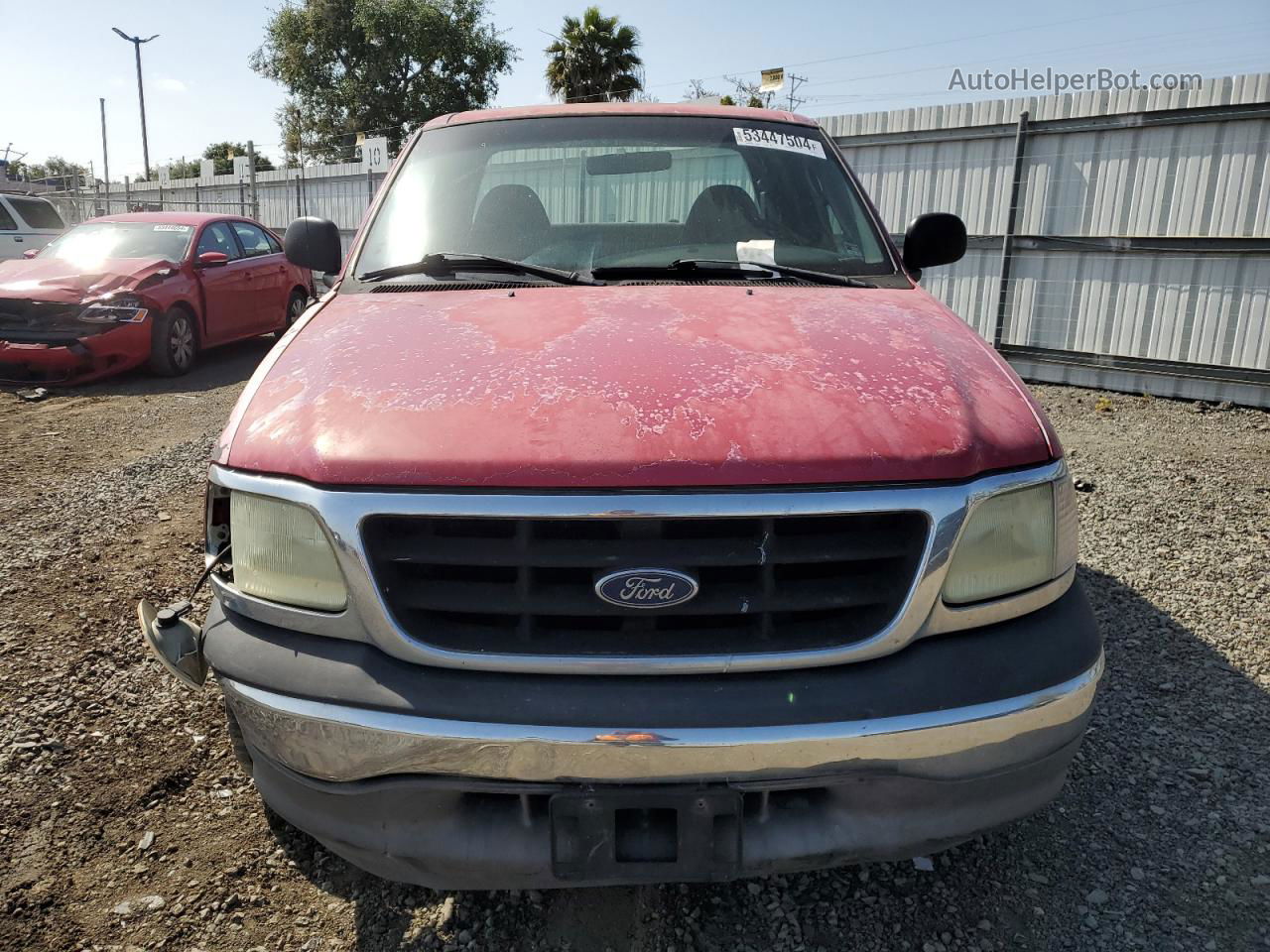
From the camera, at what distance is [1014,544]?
1793 mm

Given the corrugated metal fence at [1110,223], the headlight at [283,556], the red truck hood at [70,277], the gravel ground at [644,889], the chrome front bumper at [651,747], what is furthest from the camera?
the red truck hood at [70,277]

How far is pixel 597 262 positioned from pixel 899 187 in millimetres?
7865

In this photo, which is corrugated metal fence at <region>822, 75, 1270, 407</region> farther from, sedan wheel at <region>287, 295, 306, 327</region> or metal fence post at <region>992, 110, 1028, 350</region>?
sedan wheel at <region>287, 295, 306, 327</region>

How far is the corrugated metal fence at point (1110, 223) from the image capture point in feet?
24.4

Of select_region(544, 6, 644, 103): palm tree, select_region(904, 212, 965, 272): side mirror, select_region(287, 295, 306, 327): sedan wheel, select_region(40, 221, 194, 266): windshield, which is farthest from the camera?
select_region(544, 6, 644, 103): palm tree

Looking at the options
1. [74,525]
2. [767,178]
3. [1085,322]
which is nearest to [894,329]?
[767,178]

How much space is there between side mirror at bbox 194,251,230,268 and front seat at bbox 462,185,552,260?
7579 mm

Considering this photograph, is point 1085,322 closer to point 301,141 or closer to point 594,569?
point 594,569

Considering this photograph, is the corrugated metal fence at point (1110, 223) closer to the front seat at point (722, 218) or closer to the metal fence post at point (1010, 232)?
the metal fence post at point (1010, 232)

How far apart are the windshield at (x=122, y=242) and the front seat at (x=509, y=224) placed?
7646mm

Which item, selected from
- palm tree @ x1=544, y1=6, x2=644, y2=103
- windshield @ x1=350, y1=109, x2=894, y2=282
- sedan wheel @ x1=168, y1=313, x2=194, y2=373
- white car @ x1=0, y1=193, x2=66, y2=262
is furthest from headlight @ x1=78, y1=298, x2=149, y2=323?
palm tree @ x1=544, y1=6, x2=644, y2=103

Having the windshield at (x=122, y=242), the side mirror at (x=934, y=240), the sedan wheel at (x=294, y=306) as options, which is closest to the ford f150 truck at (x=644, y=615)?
the side mirror at (x=934, y=240)

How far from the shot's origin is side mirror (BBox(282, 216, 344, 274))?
3.25 meters

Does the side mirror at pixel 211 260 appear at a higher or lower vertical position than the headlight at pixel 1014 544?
higher
